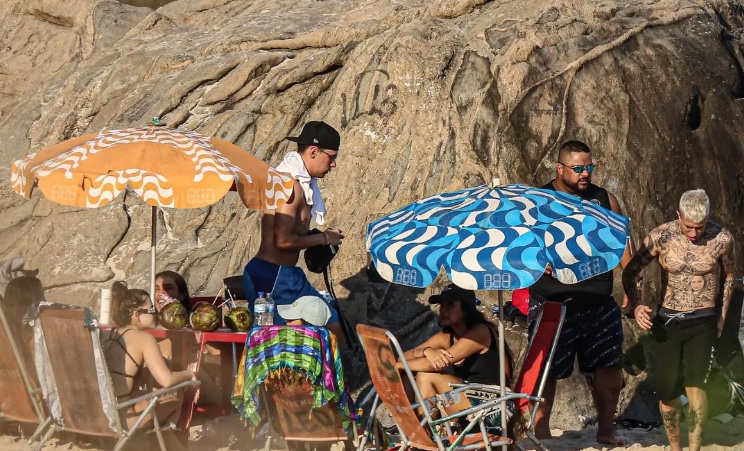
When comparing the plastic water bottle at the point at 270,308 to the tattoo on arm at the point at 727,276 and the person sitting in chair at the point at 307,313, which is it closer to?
the person sitting in chair at the point at 307,313

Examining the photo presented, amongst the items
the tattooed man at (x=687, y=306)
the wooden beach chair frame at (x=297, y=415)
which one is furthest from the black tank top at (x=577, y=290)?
the wooden beach chair frame at (x=297, y=415)

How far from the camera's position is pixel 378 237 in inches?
209

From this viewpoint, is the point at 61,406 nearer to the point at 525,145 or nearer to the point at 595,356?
the point at 595,356

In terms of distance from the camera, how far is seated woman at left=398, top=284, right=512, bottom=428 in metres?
5.59

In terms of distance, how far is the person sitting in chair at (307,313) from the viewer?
579 cm

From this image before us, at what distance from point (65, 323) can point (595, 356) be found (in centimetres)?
310

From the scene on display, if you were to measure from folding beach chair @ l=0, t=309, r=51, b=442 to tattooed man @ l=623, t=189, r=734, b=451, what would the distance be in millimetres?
3391

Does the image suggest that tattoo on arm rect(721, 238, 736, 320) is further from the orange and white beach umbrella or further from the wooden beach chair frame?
the orange and white beach umbrella

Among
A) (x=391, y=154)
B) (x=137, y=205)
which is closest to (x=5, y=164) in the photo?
(x=137, y=205)

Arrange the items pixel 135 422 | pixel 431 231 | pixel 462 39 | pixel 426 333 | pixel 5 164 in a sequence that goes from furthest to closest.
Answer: pixel 5 164 → pixel 462 39 → pixel 426 333 → pixel 135 422 → pixel 431 231

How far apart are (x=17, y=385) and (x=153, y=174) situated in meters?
1.40

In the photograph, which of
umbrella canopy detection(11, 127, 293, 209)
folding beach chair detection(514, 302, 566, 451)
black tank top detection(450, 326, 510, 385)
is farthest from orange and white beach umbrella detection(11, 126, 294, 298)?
folding beach chair detection(514, 302, 566, 451)

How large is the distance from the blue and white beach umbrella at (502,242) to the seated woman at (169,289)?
2.02m

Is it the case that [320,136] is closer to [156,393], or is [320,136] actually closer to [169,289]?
[169,289]
